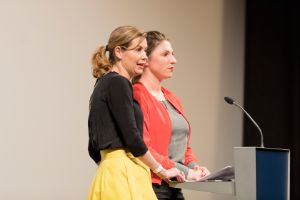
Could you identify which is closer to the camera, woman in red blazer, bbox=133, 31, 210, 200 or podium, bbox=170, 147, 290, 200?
podium, bbox=170, 147, 290, 200

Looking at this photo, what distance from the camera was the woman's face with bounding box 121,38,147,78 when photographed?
2.25 metres

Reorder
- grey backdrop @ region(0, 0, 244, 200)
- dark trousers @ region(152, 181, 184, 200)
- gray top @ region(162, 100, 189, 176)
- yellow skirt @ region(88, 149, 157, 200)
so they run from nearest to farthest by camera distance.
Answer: yellow skirt @ region(88, 149, 157, 200) < dark trousers @ region(152, 181, 184, 200) < gray top @ region(162, 100, 189, 176) < grey backdrop @ region(0, 0, 244, 200)

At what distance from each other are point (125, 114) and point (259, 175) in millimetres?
567

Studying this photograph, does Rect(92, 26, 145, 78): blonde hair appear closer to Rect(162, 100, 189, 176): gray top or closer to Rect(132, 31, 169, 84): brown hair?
Rect(132, 31, 169, 84): brown hair

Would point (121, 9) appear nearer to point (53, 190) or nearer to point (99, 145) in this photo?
point (53, 190)

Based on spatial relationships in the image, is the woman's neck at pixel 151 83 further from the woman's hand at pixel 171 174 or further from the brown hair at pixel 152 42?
the woman's hand at pixel 171 174

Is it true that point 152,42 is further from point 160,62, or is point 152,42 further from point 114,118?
point 114,118

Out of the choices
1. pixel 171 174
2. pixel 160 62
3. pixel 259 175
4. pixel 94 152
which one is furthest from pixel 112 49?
pixel 259 175

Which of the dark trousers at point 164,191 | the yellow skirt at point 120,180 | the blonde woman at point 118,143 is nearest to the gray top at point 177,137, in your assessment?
the dark trousers at point 164,191

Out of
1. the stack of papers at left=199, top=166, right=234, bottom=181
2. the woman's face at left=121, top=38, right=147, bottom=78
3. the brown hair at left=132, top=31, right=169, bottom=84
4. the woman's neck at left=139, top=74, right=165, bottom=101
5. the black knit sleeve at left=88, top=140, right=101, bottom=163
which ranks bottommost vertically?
the stack of papers at left=199, top=166, right=234, bottom=181

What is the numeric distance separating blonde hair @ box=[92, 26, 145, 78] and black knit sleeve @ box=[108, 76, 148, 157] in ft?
0.47

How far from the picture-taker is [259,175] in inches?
71.6

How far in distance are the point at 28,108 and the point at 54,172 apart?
1.40ft

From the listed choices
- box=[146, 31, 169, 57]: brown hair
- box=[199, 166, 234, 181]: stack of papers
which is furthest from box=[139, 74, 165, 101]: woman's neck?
box=[199, 166, 234, 181]: stack of papers
